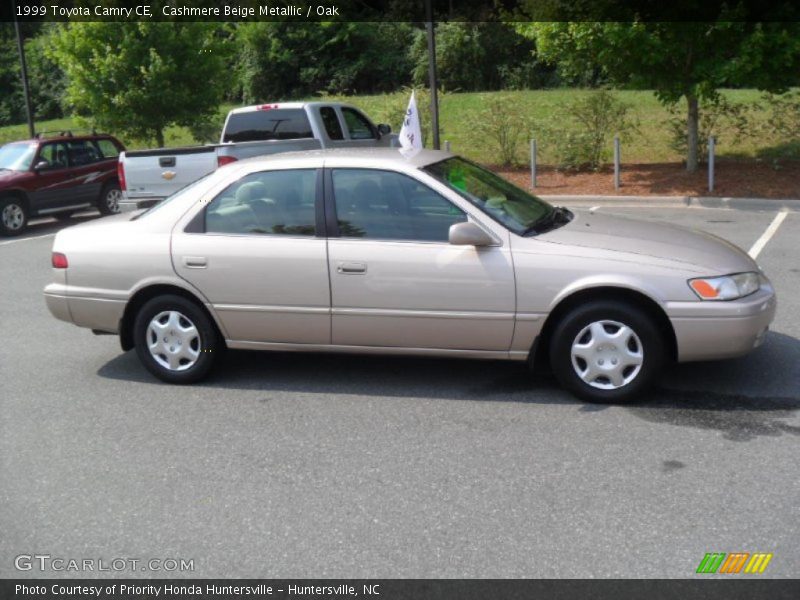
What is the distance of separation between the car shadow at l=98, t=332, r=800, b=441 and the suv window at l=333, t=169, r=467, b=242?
1076mm

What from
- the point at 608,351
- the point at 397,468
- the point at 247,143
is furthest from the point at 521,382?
the point at 247,143

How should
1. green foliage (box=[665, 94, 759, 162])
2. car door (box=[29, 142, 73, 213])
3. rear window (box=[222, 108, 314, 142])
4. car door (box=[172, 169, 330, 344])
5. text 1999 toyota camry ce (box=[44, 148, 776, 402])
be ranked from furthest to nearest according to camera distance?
green foliage (box=[665, 94, 759, 162]) < car door (box=[29, 142, 73, 213]) < rear window (box=[222, 108, 314, 142]) < car door (box=[172, 169, 330, 344]) < text 1999 toyota camry ce (box=[44, 148, 776, 402])

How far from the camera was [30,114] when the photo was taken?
77.7 feet

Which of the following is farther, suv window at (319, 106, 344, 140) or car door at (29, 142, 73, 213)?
car door at (29, 142, 73, 213)

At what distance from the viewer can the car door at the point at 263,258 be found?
6043mm

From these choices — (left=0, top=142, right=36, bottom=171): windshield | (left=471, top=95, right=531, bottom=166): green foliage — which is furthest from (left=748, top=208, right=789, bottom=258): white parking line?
(left=0, top=142, right=36, bottom=171): windshield

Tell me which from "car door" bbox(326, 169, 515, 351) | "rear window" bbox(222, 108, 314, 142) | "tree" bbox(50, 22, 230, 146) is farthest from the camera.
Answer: "tree" bbox(50, 22, 230, 146)

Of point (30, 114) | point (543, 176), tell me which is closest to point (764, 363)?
point (543, 176)

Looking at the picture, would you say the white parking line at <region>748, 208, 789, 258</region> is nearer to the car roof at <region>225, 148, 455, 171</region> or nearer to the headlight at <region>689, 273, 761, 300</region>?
the headlight at <region>689, 273, 761, 300</region>

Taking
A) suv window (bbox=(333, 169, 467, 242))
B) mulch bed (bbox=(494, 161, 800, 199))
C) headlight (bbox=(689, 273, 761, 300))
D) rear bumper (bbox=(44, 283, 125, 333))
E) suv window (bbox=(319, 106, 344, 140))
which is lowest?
mulch bed (bbox=(494, 161, 800, 199))

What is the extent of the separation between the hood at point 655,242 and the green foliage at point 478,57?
32.4 metres

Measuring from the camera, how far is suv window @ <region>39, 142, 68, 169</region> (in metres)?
16.6
